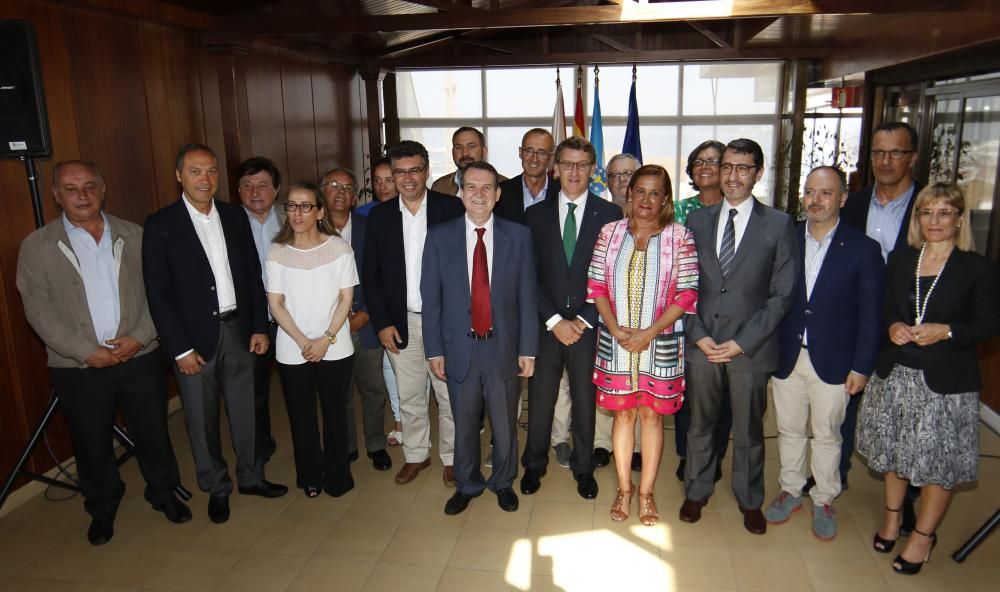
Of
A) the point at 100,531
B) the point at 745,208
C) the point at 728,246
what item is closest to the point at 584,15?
the point at 745,208

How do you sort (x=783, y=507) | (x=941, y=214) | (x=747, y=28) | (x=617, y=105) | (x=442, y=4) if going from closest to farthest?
(x=941, y=214) → (x=783, y=507) → (x=442, y=4) → (x=747, y=28) → (x=617, y=105)

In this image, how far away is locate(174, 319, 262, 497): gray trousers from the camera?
3.51 metres

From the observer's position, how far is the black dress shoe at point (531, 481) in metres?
3.83

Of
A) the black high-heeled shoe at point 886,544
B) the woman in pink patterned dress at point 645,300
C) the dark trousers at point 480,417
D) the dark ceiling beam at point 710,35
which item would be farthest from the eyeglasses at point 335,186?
the dark ceiling beam at point 710,35

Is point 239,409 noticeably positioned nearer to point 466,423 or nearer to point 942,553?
point 466,423

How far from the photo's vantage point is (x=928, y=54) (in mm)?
5246

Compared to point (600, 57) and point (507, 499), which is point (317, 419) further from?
point (600, 57)

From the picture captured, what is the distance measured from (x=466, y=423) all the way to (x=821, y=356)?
5.81 ft

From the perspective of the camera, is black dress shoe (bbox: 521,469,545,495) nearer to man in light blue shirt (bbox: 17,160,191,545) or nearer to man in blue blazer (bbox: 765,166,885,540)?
man in blue blazer (bbox: 765,166,885,540)

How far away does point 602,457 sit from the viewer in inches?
165

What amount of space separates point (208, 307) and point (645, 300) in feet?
7.10

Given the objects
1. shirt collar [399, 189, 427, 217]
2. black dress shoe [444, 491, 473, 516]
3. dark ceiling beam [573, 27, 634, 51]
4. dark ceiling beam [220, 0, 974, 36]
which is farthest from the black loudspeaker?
dark ceiling beam [573, 27, 634, 51]

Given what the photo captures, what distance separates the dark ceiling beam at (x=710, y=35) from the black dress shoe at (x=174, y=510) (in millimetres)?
7447

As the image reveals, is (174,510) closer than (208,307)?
No
